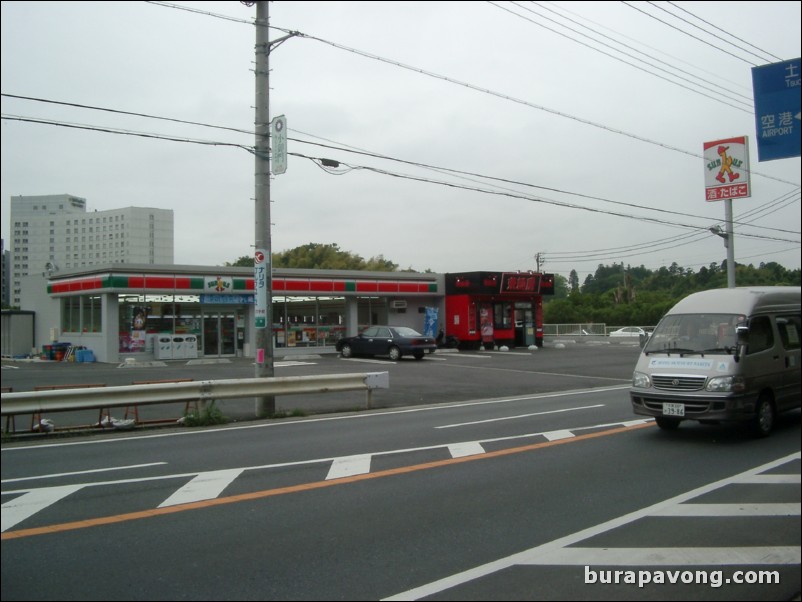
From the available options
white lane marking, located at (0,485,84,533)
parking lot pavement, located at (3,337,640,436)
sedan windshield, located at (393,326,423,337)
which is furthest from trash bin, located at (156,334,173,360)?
white lane marking, located at (0,485,84,533)

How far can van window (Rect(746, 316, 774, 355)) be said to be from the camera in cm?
916

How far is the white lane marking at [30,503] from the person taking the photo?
19.5 ft

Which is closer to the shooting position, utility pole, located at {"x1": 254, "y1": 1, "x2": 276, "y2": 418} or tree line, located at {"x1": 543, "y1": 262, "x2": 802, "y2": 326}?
tree line, located at {"x1": 543, "y1": 262, "x2": 802, "y2": 326}

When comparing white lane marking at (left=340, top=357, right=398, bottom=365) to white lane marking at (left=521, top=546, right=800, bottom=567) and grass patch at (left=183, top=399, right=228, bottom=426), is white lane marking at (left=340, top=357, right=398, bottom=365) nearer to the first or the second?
grass patch at (left=183, top=399, right=228, bottom=426)

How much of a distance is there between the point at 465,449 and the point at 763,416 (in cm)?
442

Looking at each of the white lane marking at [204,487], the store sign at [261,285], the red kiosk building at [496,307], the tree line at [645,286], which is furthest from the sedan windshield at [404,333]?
the white lane marking at [204,487]

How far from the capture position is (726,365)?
914 cm

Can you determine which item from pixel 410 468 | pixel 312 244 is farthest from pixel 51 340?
pixel 312 244

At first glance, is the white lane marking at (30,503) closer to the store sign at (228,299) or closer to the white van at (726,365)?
the white van at (726,365)

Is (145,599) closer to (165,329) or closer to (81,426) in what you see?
(81,426)

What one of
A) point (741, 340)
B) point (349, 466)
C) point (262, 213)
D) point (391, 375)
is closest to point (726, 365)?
point (741, 340)

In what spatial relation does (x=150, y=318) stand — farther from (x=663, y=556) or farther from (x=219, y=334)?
(x=663, y=556)

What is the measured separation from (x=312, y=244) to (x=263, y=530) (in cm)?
7107

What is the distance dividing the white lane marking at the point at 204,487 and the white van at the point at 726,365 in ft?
21.0
